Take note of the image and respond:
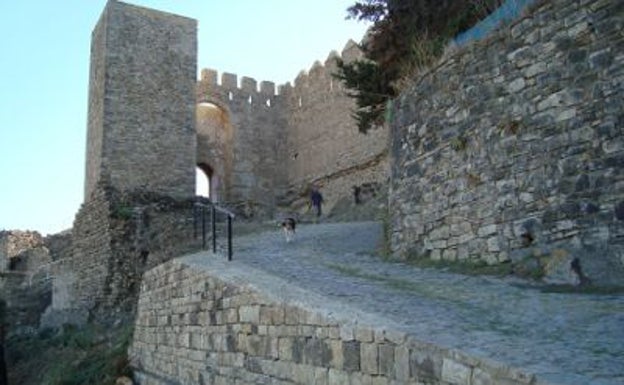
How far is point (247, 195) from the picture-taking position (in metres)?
28.4

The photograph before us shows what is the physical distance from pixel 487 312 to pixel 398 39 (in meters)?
7.51

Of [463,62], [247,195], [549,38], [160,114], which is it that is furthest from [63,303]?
[549,38]

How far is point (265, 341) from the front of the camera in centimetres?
624

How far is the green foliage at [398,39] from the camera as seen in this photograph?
10.2 m

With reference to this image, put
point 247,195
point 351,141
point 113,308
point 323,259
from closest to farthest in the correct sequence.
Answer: point 323,259 < point 113,308 < point 351,141 < point 247,195

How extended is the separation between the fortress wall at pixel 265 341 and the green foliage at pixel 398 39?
4.58 meters

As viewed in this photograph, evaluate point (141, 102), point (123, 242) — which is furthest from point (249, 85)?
point (123, 242)

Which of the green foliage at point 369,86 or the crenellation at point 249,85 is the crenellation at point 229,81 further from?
the green foliage at point 369,86

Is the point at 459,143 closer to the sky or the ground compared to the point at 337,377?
closer to the sky

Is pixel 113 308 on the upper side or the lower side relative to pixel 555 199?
lower

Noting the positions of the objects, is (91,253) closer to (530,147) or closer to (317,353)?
(530,147)

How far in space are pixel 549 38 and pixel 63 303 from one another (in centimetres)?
1642

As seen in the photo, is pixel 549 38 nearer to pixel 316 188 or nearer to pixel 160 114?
pixel 160 114

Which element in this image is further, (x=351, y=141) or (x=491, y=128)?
(x=351, y=141)
